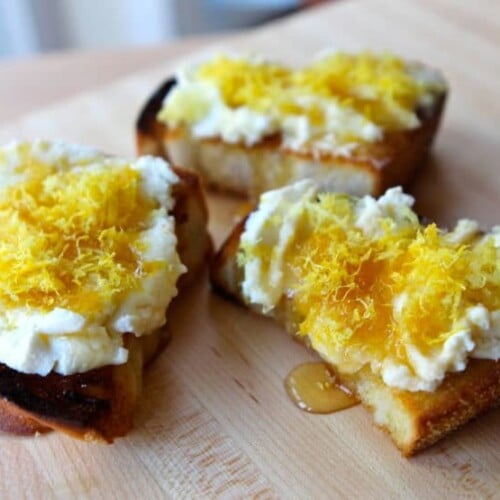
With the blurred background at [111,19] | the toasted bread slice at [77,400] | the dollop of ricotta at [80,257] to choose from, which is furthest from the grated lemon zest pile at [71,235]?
the blurred background at [111,19]

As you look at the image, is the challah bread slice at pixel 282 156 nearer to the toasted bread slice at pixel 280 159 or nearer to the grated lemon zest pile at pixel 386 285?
the toasted bread slice at pixel 280 159

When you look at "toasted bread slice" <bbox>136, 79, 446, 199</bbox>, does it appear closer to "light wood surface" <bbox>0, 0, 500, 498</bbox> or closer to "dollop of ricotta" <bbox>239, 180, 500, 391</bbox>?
"light wood surface" <bbox>0, 0, 500, 498</bbox>

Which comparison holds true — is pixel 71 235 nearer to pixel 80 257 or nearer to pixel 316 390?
pixel 80 257

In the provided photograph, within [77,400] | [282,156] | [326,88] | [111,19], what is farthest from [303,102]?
[111,19]

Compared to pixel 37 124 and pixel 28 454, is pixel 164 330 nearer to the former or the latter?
pixel 28 454

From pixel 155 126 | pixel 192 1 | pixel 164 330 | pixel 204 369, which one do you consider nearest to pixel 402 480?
pixel 204 369
